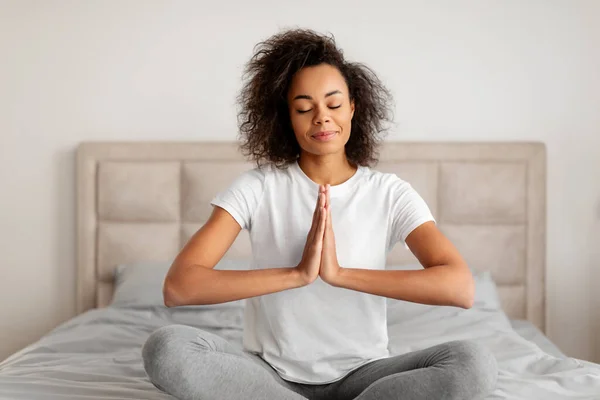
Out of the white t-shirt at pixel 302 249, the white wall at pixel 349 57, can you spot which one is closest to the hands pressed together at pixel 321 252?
the white t-shirt at pixel 302 249

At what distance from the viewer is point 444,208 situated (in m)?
3.30

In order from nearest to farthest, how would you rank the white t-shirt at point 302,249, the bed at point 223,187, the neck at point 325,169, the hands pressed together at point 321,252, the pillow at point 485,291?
the hands pressed together at point 321,252 < the white t-shirt at point 302,249 < the neck at point 325,169 < the pillow at point 485,291 < the bed at point 223,187

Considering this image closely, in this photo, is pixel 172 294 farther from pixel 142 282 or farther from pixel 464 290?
pixel 142 282

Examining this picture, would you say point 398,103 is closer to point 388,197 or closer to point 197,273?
point 388,197

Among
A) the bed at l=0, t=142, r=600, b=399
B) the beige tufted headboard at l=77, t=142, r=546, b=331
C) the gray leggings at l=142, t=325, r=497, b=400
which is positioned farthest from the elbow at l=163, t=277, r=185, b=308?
the beige tufted headboard at l=77, t=142, r=546, b=331

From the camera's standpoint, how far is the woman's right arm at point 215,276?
174 centimetres

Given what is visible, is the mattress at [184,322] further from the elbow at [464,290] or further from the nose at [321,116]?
the nose at [321,116]

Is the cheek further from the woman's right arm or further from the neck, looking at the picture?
the woman's right arm

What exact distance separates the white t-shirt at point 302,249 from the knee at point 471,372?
27cm

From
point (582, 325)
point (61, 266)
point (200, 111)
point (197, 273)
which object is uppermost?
point (200, 111)

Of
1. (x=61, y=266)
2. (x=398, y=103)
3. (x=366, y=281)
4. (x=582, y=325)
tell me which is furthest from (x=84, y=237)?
(x=582, y=325)

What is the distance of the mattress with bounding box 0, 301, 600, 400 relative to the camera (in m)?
2.06

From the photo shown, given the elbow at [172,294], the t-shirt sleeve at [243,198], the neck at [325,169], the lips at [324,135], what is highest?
the lips at [324,135]

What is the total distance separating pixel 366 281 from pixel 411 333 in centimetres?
101
